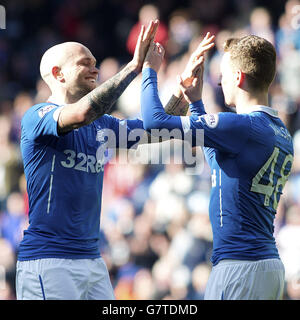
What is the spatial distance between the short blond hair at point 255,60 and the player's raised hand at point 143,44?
1.76ft

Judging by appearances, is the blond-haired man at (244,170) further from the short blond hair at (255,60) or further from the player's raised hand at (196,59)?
the player's raised hand at (196,59)

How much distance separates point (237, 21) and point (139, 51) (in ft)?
17.5

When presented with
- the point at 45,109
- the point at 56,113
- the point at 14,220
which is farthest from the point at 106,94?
the point at 14,220

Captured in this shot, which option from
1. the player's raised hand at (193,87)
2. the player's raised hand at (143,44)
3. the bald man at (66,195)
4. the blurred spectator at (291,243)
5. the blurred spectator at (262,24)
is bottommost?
the blurred spectator at (291,243)

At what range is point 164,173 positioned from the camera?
822 cm

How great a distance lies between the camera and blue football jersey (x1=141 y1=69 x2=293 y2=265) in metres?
3.49

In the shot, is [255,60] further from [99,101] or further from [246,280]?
[246,280]

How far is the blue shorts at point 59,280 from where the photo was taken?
3760 mm

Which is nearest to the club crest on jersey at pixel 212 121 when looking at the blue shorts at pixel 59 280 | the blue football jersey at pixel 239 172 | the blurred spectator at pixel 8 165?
the blue football jersey at pixel 239 172

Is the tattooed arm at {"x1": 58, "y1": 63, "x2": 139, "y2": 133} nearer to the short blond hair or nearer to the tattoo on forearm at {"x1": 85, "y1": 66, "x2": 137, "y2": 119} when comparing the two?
the tattoo on forearm at {"x1": 85, "y1": 66, "x2": 137, "y2": 119}

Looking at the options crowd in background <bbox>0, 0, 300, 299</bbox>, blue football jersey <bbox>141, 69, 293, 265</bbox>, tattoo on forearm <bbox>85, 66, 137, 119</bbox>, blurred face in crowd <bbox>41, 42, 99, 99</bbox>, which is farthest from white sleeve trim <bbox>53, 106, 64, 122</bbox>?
crowd in background <bbox>0, 0, 300, 299</bbox>

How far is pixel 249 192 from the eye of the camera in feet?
11.6

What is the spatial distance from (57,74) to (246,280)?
76.5 inches

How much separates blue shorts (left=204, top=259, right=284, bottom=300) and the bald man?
2.79 ft
